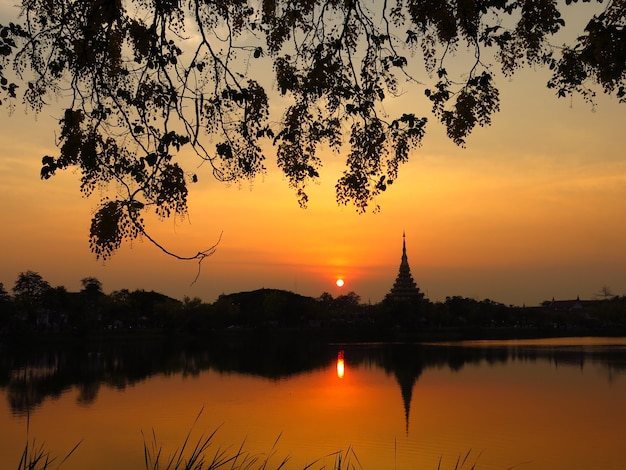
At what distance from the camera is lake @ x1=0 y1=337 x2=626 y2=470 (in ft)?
71.3

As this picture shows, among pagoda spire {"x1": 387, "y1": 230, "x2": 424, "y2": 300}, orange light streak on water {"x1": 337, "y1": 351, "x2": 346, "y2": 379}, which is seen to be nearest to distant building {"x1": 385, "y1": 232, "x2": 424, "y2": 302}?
pagoda spire {"x1": 387, "y1": 230, "x2": 424, "y2": 300}

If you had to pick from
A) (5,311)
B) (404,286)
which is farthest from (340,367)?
(404,286)

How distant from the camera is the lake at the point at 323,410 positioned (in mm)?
21734

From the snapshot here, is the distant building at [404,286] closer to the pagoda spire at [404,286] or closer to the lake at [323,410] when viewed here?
the pagoda spire at [404,286]

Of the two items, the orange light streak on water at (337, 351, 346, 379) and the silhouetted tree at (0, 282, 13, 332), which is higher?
the silhouetted tree at (0, 282, 13, 332)

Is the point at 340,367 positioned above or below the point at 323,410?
above

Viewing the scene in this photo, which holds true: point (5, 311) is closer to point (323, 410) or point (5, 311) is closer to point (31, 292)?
point (31, 292)

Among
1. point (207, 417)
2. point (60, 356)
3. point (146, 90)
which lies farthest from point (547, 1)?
point (60, 356)

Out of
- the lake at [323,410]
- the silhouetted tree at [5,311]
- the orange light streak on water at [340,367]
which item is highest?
the silhouetted tree at [5,311]

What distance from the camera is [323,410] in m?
30.8

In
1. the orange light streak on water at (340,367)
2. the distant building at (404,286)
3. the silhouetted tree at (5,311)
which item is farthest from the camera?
the distant building at (404,286)

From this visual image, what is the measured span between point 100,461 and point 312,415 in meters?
11.0

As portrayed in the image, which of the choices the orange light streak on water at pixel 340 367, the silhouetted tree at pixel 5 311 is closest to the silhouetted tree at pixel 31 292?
the silhouetted tree at pixel 5 311

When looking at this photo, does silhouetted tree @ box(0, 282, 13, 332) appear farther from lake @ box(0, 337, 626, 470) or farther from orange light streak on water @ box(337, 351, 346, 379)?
orange light streak on water @ box(337, 351, 346, 379)
